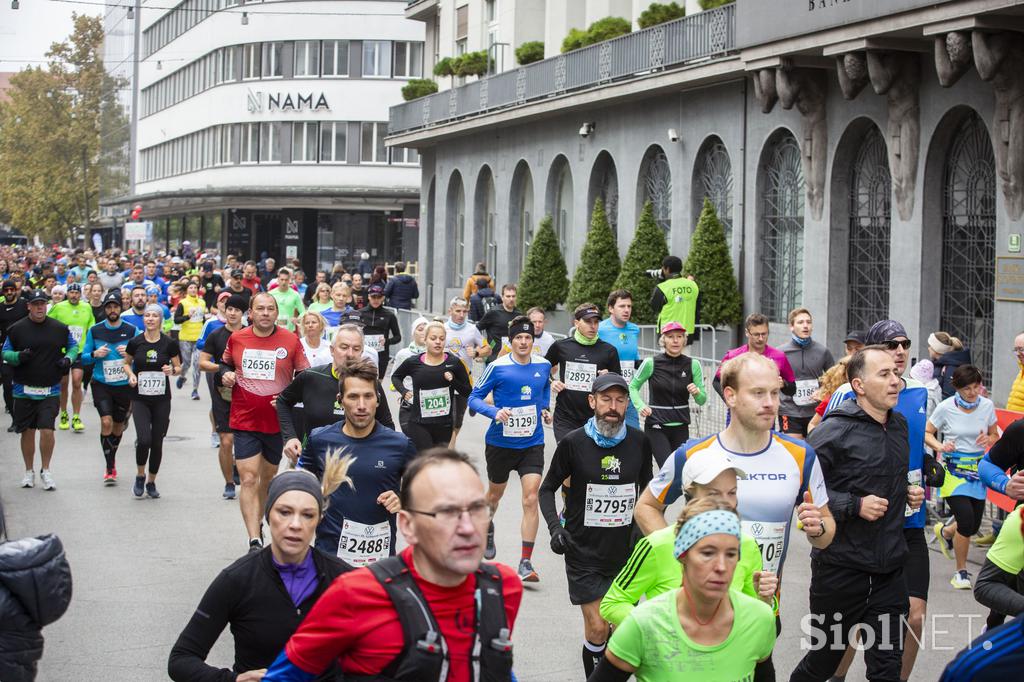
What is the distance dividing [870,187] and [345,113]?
43.2 meters

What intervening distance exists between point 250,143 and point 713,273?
43046mm

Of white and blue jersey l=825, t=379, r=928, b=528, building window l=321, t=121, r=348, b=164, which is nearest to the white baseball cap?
white and blue jersey l=825, t=379, r=928, b=528

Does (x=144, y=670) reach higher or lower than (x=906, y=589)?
lower

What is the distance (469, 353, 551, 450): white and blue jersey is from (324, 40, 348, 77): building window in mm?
52816

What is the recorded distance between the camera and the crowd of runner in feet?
12.8

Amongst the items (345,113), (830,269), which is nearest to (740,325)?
(830,269)

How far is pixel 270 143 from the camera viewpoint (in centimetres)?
6469

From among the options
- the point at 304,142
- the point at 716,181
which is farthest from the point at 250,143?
the point at 716,181

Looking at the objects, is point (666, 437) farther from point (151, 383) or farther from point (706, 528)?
point (706, 528)

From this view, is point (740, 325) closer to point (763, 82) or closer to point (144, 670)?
point (763, 82)

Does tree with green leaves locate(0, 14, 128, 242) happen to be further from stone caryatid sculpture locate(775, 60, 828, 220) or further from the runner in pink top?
the runner in pink top

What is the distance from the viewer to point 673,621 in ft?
14.8

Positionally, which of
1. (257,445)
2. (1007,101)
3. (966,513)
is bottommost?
Result: (966,513)

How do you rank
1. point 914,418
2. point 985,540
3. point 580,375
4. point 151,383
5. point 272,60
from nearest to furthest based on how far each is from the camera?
point 914,418 < point 985,540 < point 580,375 < point 151,383 < point 272,60
